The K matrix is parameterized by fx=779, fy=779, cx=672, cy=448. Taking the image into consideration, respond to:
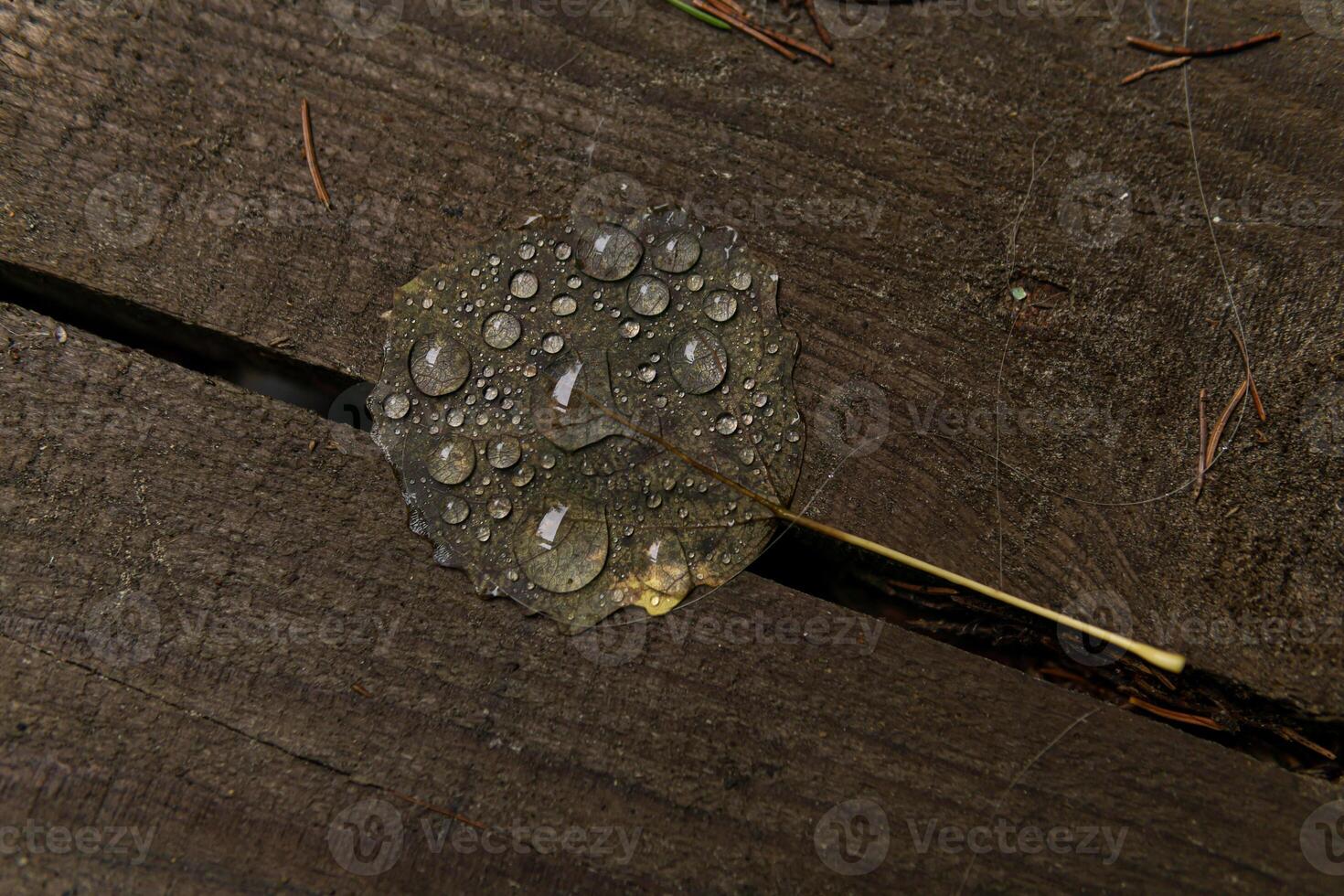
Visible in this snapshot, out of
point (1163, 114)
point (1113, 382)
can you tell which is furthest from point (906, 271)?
point (1163, 114)

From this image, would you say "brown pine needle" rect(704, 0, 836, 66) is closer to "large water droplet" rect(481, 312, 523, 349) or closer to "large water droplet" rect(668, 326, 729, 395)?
"large water droplet" rect(668, 326, 729, 395)

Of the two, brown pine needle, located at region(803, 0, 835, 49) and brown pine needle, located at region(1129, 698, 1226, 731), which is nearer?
brown pine needle, located at region(1129, 698, 1226, 731)

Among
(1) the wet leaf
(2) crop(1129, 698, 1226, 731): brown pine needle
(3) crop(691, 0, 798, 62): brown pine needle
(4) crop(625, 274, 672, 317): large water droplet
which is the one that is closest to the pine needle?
(3) crop(691, 0, 798, 62): brown pine needle

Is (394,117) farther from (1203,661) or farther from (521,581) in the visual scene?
(1203,661)

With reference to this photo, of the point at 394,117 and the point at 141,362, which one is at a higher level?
the point at 394,117

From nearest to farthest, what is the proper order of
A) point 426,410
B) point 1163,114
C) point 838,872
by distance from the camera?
point 838,872, point 426,410, point 1163,114

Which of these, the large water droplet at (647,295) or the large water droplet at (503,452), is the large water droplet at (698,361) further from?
the large water droplet at (503,452)

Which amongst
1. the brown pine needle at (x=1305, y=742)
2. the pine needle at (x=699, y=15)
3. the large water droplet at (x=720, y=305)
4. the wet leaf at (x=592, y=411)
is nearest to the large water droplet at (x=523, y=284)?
the wet leaf at (x=592, y=411)

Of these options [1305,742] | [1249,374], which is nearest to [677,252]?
[1249,374]
